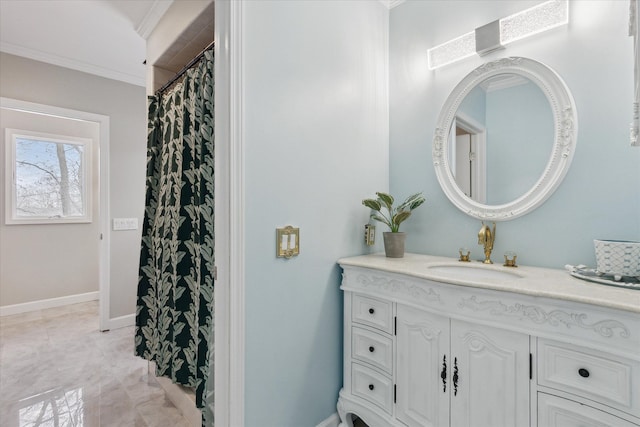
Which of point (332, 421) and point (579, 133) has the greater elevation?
point (579, 133)

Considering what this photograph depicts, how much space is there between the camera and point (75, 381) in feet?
7.16

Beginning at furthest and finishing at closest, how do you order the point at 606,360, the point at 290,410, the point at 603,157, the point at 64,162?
the point at 64,162
the point at 290,410
the point at 603,157
the point at 606,360

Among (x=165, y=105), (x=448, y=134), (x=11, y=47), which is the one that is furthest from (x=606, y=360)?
(x=11, y=47)

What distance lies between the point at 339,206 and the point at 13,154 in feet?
13.6

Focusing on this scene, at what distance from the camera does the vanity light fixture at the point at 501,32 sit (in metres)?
1.46

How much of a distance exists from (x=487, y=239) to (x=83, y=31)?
3.47 meters

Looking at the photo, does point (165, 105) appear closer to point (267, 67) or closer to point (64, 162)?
point (267, 67)

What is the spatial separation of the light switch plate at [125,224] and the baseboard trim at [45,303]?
1.59 meters

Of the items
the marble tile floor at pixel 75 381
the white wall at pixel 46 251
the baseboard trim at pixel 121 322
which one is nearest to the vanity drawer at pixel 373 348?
the marble tile floor at pixel 75 381

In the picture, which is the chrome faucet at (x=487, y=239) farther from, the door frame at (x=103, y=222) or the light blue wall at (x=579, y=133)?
the door frame at (x=103, y=222)

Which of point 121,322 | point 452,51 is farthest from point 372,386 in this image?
point 121,322

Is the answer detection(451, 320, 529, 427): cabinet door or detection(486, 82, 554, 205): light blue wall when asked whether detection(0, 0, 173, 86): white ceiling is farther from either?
detection(451, 320, 529, 427): cabinet door

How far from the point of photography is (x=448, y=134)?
1831 mm

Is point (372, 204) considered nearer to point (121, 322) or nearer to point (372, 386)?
point (372, 386)
